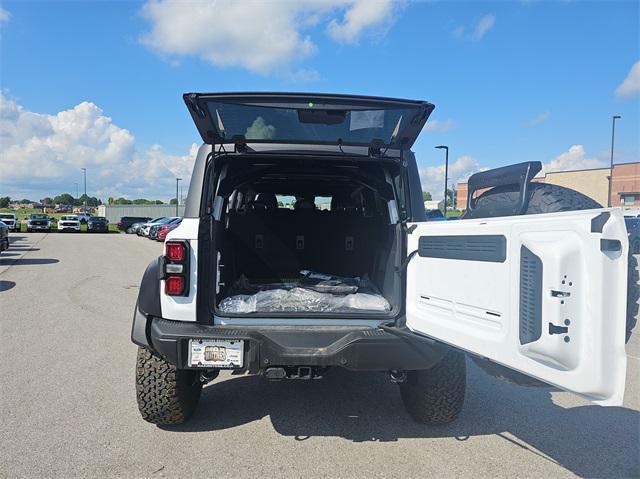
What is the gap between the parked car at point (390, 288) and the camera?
1.80 metres

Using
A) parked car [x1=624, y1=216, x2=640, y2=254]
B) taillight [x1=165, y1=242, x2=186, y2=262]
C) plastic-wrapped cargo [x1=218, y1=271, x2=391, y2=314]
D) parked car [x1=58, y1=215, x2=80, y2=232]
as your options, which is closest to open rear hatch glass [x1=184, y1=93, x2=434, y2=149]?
taillight [x1=165, y1=242, x2=186, y2=262]

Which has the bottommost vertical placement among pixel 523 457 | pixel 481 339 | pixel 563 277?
pixel 523 457

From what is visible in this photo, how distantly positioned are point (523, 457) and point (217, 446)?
1960 mm

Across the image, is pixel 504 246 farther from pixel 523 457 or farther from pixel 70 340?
pixel 70 340

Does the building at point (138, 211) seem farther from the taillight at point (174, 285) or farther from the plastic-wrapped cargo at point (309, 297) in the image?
the taillight at point (174, 285)

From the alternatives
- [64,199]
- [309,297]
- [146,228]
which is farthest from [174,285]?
[64,199]

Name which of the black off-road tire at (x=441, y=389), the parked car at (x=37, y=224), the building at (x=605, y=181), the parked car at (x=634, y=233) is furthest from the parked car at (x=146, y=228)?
the parked car at (x=634, y=233)

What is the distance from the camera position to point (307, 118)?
9.68 feet

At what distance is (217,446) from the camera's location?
295 centimetres

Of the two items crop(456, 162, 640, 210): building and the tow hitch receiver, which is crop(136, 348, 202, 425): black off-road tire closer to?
the tow hitch receiver

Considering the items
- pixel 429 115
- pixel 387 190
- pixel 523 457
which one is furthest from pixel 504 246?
pixel 523 457

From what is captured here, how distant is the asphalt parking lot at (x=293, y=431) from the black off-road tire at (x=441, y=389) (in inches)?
5.3

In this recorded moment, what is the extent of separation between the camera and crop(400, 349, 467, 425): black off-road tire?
3115mm

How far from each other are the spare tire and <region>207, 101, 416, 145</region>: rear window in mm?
1049
